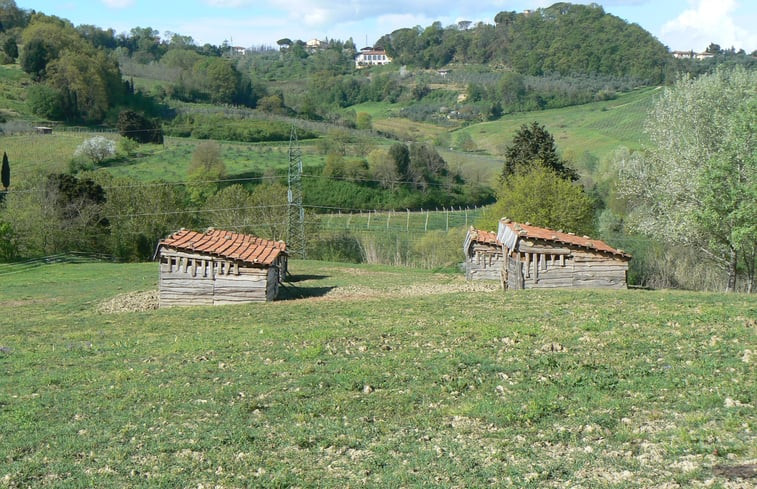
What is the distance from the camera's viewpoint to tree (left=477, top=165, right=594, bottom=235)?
45312 mm

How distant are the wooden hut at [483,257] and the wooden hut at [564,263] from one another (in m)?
6.47

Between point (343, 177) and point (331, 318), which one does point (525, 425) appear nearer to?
point (331, 318)

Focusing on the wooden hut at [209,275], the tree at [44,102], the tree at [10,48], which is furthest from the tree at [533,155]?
the tree at [10,48]

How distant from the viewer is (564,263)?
2741cm

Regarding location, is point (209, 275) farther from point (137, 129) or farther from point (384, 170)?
point (137, 129)

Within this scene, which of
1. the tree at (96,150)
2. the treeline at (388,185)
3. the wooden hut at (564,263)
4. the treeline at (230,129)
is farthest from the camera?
the treeline at (230,129)

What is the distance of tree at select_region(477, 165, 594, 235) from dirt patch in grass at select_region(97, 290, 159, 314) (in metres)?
23.4

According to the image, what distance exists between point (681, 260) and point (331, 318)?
2935 cm

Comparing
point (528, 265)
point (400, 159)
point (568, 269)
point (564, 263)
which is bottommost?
point (568, 269)

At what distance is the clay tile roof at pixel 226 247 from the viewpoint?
1080 inches

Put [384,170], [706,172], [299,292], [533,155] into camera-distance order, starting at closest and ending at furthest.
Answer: [706,172] < [299,292] < [533,155] < [384,170]

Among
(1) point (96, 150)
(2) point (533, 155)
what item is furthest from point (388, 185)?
(2) point (533, 155)

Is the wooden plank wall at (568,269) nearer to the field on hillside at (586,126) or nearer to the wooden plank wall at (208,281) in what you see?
the wooden plank wall at (208,281)

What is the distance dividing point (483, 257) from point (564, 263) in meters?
7.82
